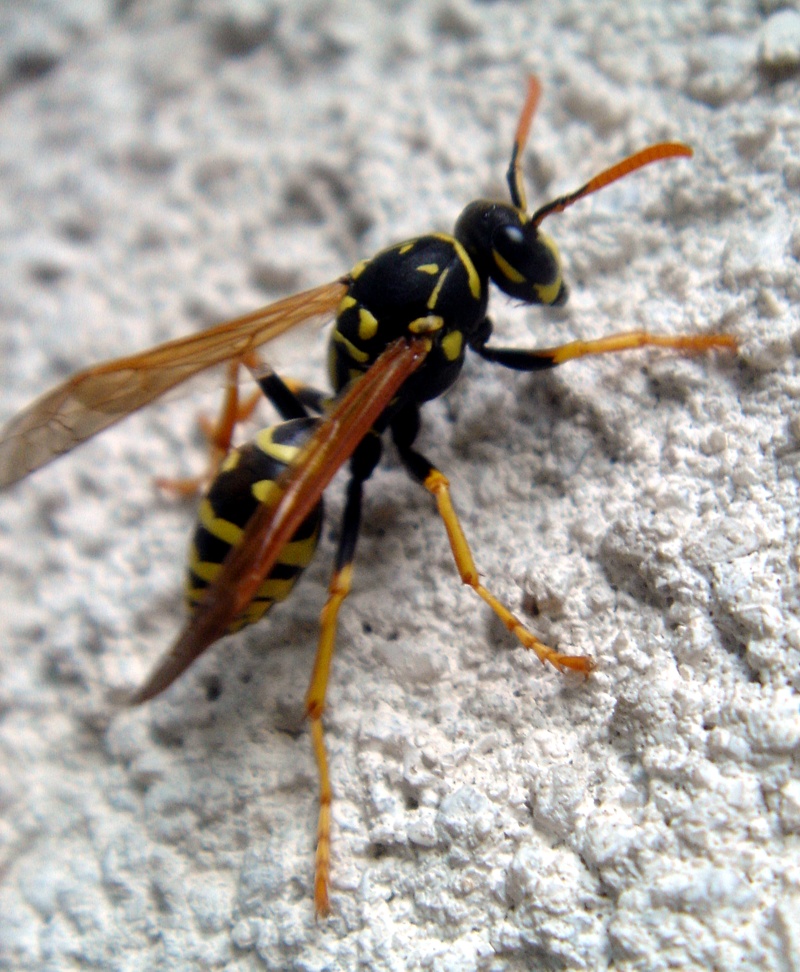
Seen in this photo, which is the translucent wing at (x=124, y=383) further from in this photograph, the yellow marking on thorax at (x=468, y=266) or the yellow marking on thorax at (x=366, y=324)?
the yellow marking on thorax at (x=468, y=266)

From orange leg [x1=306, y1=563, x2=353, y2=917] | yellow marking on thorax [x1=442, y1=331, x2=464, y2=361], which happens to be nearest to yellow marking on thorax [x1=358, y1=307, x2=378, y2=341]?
yellow marking on thorax [x1=442, y1=331, x2=464, y2=361]

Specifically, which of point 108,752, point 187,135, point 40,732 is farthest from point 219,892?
point 187,135

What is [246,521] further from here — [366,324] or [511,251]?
[511,251]

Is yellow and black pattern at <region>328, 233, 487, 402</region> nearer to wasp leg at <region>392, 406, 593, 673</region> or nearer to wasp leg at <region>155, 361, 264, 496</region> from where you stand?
wasp leg at <region>392, 406, 593, 673</region>

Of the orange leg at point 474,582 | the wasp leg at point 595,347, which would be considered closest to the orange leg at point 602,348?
the wasp leg at point 595,347

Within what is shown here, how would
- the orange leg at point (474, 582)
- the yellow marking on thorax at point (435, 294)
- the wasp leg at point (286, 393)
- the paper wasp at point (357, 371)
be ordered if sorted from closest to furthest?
the orange leg at point (474, 582) → the paper wasp at point (357, 371) → the yellow marking on thorax at point (435, 294) → the wasp leg at point (286, 393)

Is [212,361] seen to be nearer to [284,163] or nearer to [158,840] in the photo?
[284,163]
